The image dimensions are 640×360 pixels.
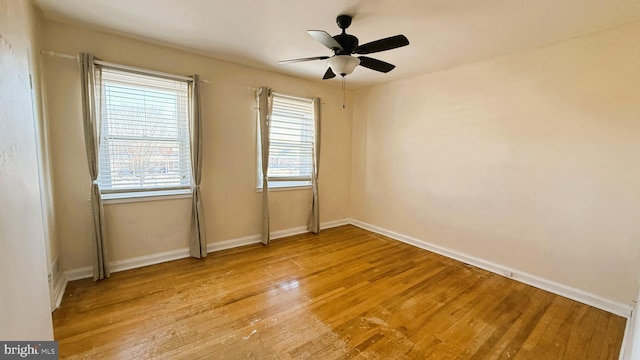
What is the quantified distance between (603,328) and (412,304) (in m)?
1.47

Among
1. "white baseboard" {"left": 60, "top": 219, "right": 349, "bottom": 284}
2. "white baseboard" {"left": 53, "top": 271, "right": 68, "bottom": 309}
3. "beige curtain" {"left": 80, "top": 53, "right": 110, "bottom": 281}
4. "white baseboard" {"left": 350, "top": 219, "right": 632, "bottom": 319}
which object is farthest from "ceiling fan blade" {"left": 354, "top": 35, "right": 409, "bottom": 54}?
"white baseboard" {"left": 53, "top": 271, "right": 68, "bottom": 309}

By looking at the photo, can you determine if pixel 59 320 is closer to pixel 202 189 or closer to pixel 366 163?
pixel 202 189

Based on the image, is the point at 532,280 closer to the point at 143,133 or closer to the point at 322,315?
the point at 322,315

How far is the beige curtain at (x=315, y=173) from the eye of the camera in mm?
4229

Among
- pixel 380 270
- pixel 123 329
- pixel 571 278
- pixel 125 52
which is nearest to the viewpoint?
pixel 123 329

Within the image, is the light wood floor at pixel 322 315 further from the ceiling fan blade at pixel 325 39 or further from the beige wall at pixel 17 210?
the ceiling fan blade at pixel 325 39

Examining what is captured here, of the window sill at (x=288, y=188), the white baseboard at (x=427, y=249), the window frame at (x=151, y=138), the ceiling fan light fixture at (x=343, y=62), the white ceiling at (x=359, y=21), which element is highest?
the white ceiling at (x=359, y=21)

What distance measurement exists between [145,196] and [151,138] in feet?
2.19

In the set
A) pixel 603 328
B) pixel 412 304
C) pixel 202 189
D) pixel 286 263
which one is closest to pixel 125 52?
pixel 202 189

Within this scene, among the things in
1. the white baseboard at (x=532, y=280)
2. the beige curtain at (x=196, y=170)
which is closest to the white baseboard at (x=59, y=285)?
the beige curtain at (x=196, y=170)

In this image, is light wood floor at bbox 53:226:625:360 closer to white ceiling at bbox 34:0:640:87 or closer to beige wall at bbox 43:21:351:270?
beige wall at bbox 43:21:351:270

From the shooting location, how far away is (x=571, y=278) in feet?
8.41

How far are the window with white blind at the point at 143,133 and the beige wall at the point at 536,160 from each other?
3087 mm

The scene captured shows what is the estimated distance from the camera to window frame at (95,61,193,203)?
8.85ft
